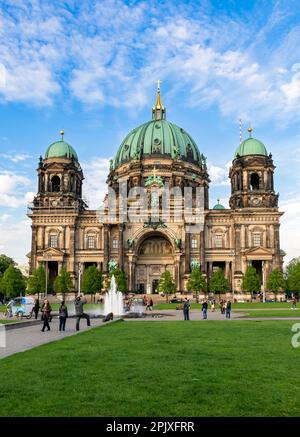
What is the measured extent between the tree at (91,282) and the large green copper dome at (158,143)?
27.1m

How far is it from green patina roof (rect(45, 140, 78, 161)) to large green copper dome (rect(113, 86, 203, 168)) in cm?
1249

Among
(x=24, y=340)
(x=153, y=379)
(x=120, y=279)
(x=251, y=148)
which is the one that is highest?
(x=251, y=148)

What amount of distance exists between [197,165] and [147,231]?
21441mm

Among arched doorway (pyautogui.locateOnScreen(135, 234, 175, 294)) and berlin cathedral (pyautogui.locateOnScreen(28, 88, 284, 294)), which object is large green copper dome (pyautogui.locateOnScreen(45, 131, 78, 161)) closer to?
berlin cathedral (pyautogui.locateOnScreen(28, 88, 284, 294))

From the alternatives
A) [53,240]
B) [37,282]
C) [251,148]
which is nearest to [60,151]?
[53,240]

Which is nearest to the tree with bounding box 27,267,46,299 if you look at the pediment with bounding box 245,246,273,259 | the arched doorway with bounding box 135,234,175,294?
the arched doorway with bounding box 135,234,175,294

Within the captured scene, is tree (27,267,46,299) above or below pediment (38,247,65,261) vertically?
below

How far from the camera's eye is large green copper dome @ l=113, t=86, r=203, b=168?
96.3m

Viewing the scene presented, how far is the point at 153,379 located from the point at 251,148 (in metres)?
82.1

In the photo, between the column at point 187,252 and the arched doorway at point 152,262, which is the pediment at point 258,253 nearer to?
the column at point 187,252

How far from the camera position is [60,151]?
90.4m

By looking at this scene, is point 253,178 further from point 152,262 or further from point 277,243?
point 152,262
